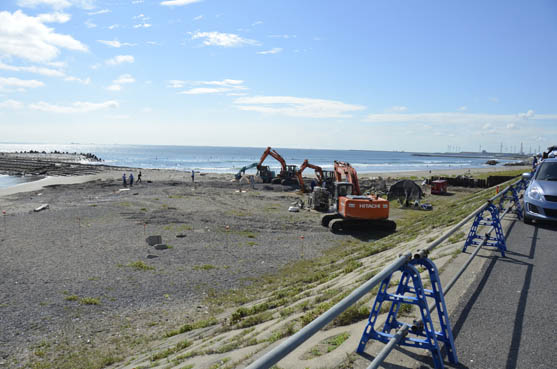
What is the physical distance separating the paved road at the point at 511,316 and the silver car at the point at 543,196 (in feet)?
9.85

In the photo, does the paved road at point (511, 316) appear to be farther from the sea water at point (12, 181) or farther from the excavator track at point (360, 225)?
the sea water at point (12, 181)

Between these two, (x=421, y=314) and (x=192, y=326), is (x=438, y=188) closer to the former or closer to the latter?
(x=192, y=326)

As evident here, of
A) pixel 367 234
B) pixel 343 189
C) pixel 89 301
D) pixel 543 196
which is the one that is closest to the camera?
pixel 543 196

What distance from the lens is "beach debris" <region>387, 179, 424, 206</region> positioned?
33156 millimetres

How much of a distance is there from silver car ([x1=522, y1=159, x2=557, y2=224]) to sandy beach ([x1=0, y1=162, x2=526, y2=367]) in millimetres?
8381

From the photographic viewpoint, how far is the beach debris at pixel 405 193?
33156mm

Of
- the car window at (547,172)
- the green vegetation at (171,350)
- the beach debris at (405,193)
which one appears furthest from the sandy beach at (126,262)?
the car window at (547,172)

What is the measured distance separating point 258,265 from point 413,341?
1142 cm

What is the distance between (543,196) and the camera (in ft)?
36.7

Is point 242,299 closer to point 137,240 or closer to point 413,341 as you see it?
point 413,341

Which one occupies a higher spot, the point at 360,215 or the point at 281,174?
the point at 281,174

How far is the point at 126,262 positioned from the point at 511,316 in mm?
13732

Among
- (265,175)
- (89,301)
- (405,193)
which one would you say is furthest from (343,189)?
(265,175)

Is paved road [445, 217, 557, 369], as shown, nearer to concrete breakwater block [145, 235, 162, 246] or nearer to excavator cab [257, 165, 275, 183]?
concrete breakwater block [145, 235, 162, 246]
